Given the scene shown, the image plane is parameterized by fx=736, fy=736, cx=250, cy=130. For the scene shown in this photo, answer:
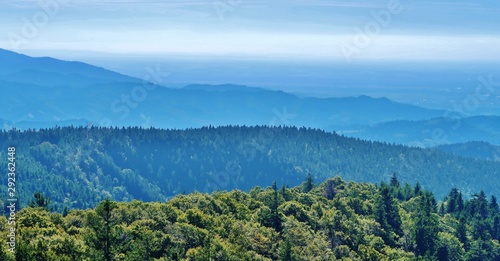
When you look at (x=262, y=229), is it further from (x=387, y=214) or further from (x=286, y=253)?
(x=387, y=214)

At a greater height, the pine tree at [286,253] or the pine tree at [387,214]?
the pine tree at [387,214]

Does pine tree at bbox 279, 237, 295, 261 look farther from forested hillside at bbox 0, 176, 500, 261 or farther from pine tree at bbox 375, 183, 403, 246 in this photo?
pine tree at bbox 375, 183, 403, 246

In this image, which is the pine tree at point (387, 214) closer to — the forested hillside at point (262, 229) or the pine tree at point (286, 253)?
the forested hillside at point (262, 229)

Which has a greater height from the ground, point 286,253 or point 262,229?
point 262,229

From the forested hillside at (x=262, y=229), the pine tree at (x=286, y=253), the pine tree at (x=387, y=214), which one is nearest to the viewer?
the forested hillside at (x=262, y=229)

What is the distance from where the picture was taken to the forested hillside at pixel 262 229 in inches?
2481

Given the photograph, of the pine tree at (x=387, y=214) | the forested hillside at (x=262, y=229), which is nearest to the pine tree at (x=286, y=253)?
the forested hillside at (x=262, y=229)

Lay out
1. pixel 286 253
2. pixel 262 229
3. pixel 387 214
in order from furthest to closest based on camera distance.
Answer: pixel 387 214 < pixel 262 229 < pixel 286 253

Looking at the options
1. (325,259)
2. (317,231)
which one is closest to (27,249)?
(325,259)

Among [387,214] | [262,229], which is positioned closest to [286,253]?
[262,229]

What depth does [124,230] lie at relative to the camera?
228 ft

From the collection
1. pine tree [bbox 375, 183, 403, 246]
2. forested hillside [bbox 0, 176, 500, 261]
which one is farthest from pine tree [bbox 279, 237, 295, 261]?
pine tree [bbox 375, 183, 403, 246]

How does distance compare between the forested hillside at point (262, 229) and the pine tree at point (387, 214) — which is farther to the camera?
the pine tree at point (387, 214)

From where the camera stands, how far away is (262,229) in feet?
277
